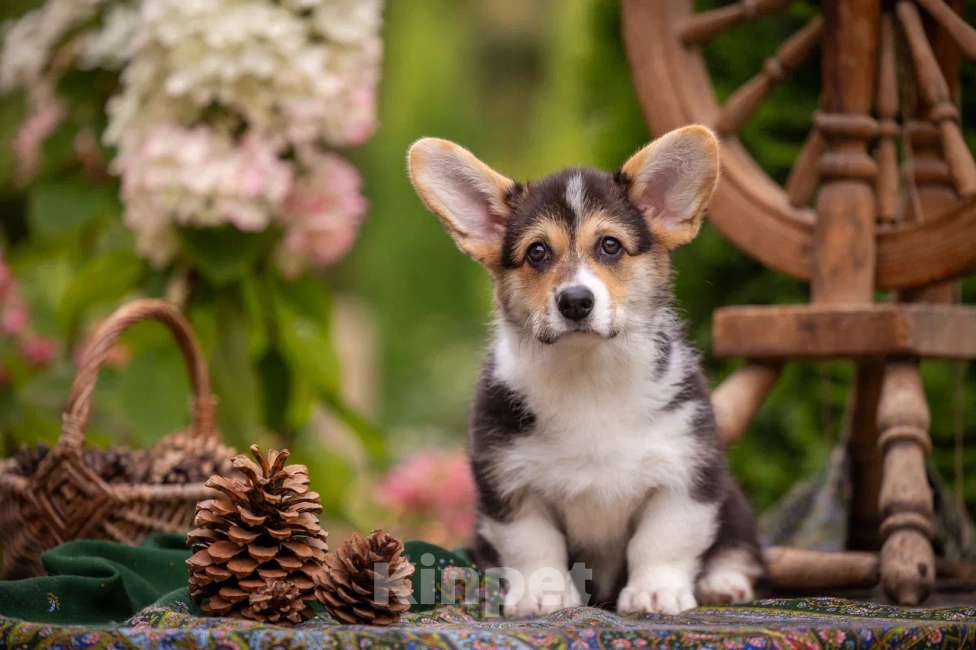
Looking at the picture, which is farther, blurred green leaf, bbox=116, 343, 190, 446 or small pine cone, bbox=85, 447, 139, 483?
blurred green leaf, bbox=116, 343, 190, 446

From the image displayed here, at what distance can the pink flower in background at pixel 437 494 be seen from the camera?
4328 millimetres

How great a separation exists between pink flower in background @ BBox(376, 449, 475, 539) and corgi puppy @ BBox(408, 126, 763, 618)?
1.88m

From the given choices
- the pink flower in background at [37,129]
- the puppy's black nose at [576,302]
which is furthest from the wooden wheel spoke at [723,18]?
the pink flower in background at [37,129]

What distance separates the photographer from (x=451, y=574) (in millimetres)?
2238

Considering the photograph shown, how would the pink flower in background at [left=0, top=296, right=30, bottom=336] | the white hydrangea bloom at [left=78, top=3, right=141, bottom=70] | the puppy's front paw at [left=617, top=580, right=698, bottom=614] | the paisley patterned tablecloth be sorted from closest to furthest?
the paisley patterned tablecloth, the puppy's front paw at [left=617, top=580, right=698, bottom=614], the white hydrangea bloom at [left=78, top=3, right=141, bottom=70], the pink flower in background at [left=0, top=296, right=30, bottom=336]

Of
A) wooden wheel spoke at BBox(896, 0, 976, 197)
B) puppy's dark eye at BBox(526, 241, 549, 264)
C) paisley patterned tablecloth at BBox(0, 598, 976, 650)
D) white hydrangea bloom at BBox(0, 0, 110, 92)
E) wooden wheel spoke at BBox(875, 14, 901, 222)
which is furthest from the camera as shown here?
white hydrangea bloom at BBox(0, 0, 110, 92)

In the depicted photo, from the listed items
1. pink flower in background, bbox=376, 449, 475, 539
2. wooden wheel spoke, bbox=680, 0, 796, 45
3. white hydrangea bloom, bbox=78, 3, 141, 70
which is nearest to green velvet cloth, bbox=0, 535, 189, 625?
white hydrangea bloom, bbox=78, 3, 141, 70

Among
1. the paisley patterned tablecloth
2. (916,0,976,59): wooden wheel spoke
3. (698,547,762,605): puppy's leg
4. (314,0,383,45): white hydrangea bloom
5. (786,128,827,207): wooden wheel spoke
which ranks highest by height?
(314,0,383,45): white hydrangea bloom

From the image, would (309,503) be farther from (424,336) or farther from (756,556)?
(424,336)

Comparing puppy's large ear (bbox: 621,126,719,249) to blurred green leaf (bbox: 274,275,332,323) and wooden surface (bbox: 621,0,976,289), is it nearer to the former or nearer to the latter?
wooden surface (bbox: 621,0,976,289)

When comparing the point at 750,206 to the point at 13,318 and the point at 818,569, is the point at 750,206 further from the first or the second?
the point at 13,318

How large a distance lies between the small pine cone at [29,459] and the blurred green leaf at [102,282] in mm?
797

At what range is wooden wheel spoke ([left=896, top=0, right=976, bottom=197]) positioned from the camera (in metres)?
2.54

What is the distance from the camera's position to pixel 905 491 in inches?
91.2
